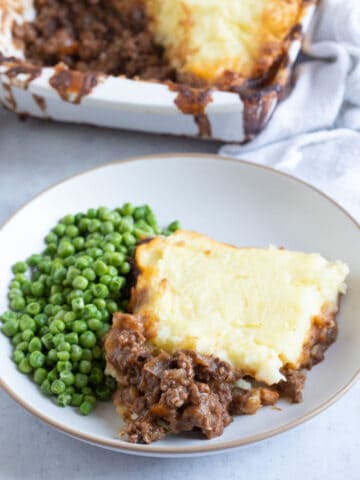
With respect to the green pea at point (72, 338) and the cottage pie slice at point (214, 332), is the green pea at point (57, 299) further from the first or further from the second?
the cottage pie slice at point (214, 332)

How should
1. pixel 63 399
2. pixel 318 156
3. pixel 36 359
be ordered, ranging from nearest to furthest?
pixel 63 399 → pixel 36 359 → pixel 318 156

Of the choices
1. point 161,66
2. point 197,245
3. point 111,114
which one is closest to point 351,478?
point 197,245

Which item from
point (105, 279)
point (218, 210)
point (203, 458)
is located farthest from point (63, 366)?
point (218, 210)

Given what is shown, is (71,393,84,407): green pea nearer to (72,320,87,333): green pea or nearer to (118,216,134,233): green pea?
(72,320,87,333): green pea

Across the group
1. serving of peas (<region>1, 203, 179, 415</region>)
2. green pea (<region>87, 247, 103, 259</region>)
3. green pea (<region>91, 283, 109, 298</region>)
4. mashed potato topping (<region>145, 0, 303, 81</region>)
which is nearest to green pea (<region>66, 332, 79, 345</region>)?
serving of peas (<region>1, 203, 179, 415</region>)

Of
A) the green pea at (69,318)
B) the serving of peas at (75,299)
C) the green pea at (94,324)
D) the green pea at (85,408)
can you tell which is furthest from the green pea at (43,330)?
the green pea at (85,408)

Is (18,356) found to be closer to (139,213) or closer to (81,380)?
(81,380)
